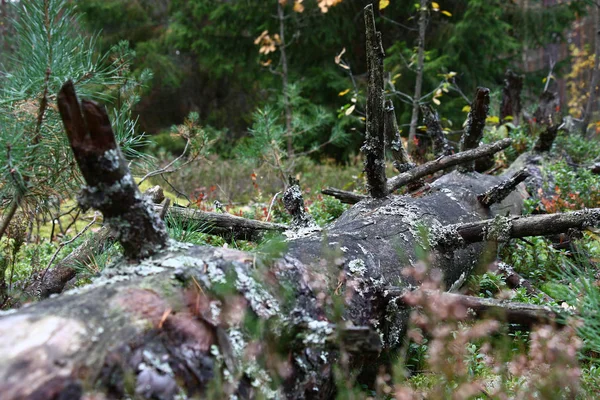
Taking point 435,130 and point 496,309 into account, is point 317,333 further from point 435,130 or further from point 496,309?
point 435,130

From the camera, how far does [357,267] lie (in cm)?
186

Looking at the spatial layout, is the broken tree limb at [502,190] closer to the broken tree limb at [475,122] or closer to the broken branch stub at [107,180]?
the broken tree limb at [475,122]

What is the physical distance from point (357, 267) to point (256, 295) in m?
0.58

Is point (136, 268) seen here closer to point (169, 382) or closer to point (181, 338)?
point (181, 338)

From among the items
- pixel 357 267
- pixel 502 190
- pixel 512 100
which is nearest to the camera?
pixel 357 267

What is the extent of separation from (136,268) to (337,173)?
7.06 metres

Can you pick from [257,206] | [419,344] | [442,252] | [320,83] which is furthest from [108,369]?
[320,83]

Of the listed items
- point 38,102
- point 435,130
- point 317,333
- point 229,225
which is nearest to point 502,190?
point 435,130

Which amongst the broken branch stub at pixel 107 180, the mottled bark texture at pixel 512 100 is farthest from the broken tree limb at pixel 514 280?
the mottled bark texture at pixel 512 100

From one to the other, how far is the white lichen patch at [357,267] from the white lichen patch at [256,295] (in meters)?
0.49

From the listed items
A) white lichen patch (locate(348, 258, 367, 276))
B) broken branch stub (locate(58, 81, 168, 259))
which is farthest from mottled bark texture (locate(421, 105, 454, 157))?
broken branch stub (locate(58, 81, 168, 259))

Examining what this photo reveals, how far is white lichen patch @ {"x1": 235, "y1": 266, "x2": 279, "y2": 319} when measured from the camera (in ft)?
4.57

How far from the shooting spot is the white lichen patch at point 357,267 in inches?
72.4

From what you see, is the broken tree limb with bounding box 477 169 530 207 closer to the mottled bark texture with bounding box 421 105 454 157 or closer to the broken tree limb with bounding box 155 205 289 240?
the mottled bark texture with bounding box 421 105 454 157
